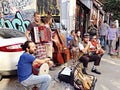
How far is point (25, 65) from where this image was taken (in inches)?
221

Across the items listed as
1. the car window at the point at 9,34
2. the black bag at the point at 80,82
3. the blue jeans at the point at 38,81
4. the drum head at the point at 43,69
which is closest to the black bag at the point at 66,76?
the black bag at the point at 80,82

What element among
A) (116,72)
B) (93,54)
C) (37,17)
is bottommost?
(116,72)

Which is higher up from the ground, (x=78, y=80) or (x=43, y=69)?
(x=43, y=69)

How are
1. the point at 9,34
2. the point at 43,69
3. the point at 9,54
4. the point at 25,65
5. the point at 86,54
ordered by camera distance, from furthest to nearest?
the point at 86,54
the point at 9,34
the point at 9,54
the point at 43,69
the point at 25,65

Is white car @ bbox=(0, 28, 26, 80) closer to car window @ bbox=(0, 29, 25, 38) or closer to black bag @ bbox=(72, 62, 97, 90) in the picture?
car window @ bbox=(0, 29, 25, 38)

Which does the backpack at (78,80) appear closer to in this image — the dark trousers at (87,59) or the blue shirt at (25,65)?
the blue shirt at (25,65)

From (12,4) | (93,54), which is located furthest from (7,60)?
(12,4)

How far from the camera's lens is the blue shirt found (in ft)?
18.3

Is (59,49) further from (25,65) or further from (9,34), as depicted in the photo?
(25,65)

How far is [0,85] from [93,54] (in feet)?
10.5

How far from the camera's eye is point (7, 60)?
23.1ft

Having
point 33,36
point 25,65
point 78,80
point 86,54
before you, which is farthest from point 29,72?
point 86,54

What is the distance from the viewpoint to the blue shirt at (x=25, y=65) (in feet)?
18.3

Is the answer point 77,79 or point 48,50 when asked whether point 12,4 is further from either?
point 77,79
